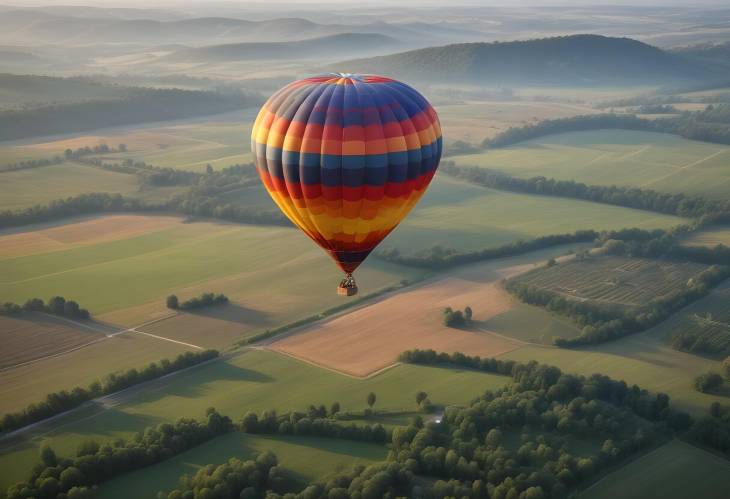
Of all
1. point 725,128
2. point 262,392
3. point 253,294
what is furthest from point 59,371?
point 725,128

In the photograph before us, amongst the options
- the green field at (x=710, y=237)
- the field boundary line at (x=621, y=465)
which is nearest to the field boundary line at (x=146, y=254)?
the green field at (x=710, y=237)

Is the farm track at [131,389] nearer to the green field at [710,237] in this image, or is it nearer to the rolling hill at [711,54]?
the green field at [710,237]

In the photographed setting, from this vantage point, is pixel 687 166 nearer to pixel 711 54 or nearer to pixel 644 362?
pixel 644 362

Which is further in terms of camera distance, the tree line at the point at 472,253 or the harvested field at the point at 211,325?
the tree line at the point at 472,253

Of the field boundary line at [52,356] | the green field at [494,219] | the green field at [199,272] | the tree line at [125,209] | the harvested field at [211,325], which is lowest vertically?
the field boundary line at [52,356]

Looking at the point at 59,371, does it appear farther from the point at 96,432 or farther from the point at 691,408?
the point at 691,408

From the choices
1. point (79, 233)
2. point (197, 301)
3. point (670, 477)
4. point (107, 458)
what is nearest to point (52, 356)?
point (197, 301)

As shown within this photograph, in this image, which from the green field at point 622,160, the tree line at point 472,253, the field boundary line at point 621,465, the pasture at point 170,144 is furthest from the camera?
the pasture at point 170,144
